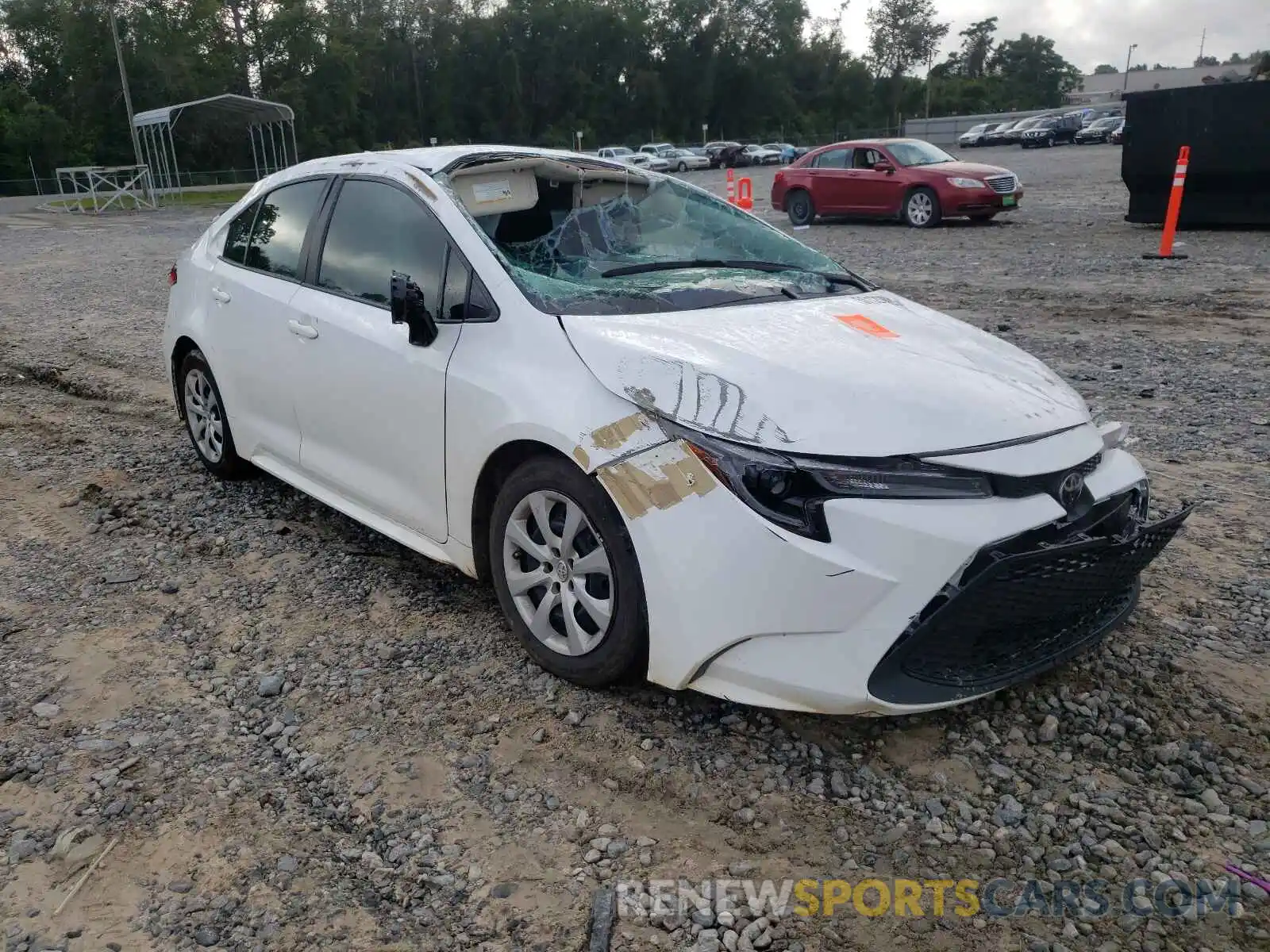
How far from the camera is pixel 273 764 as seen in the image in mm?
2896

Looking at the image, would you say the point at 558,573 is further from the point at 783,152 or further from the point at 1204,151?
the point at 783,152

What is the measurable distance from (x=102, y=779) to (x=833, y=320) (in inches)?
104

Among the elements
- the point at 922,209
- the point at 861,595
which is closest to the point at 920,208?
the point at 922,209

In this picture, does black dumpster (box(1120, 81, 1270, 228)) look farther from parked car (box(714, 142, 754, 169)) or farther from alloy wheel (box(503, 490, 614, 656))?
parked car (box(714, 142, 754, 169))

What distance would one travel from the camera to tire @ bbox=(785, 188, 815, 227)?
1831 centimetres

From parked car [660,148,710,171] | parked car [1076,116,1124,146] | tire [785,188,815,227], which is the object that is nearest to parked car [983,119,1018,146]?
parked car [1076,116,1124,146]

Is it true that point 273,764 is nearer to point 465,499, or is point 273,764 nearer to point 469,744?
point 469,744

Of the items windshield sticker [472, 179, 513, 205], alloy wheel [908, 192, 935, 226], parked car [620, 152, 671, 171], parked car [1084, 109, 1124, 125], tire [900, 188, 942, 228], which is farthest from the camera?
parked car [1084, 109, 1124, 125]

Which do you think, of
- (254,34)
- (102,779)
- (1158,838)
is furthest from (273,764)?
(254,34)

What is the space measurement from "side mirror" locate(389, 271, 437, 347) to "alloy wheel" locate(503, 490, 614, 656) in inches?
28.8

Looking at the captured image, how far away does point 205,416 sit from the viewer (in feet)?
16.8

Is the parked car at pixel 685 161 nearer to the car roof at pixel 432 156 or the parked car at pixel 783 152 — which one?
the parked car at pixel 783 152

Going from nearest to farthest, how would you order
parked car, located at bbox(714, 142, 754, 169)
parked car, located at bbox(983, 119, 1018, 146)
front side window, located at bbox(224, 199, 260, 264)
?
1. front side window, located at bbox(224, 199, 260, 264)
2. parked car, located at bbox(714, 142, 754, 169)
3. parked car, located at bbox(983, 119, 1018, 146)

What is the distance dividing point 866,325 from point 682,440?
1000 millimetres
